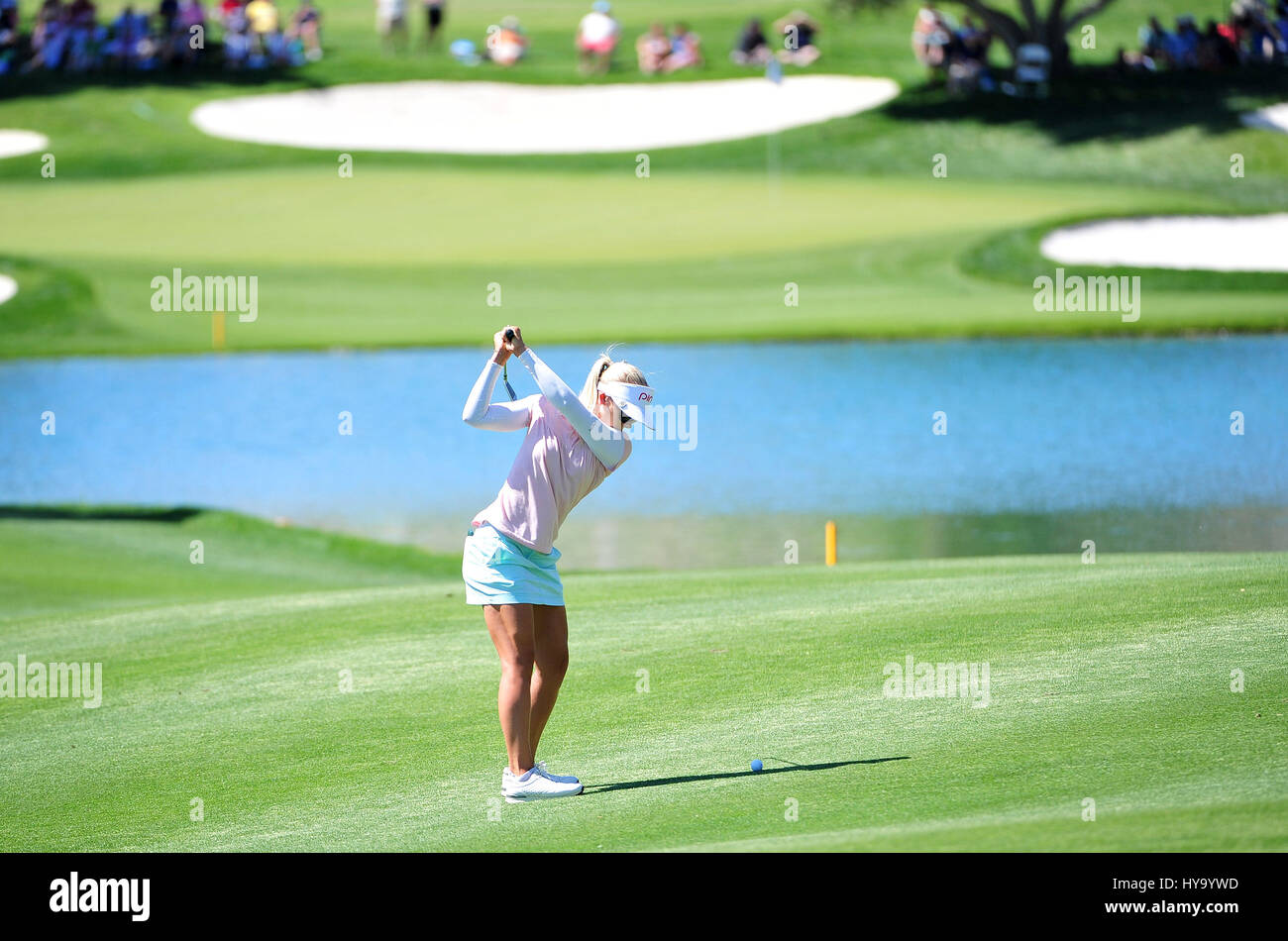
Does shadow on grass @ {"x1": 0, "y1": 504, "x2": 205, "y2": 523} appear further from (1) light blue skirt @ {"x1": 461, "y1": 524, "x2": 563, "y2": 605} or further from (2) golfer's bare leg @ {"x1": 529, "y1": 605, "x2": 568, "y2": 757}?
(1) light blue skirt @ {"x1": 461, "y1": 524, "x2": 563, "y2": 605}

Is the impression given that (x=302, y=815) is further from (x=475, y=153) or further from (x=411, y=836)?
(x=475, y=153)

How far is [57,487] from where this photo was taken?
19609 millimetres

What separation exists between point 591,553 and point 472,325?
12.0 metres

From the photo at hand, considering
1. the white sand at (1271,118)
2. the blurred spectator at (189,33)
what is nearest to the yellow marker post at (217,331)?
the blurred spectator at (189,33)

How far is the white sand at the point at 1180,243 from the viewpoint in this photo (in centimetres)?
2950

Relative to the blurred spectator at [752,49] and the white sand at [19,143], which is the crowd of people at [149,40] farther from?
the blurred spectator at [752,49]

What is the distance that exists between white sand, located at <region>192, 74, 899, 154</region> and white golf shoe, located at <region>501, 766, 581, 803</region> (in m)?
32.8

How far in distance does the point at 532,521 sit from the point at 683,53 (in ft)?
124

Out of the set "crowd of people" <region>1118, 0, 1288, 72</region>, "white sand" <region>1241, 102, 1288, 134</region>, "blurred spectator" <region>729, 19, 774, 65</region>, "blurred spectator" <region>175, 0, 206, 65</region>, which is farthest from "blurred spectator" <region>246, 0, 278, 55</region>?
"white sand" <region>1241, 102, 1288, 134</region>

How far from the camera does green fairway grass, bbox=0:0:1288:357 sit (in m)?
27.9

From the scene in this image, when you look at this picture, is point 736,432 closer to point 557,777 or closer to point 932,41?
point 557,777

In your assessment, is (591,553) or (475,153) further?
(475,153)

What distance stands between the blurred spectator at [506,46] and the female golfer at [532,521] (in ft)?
128
